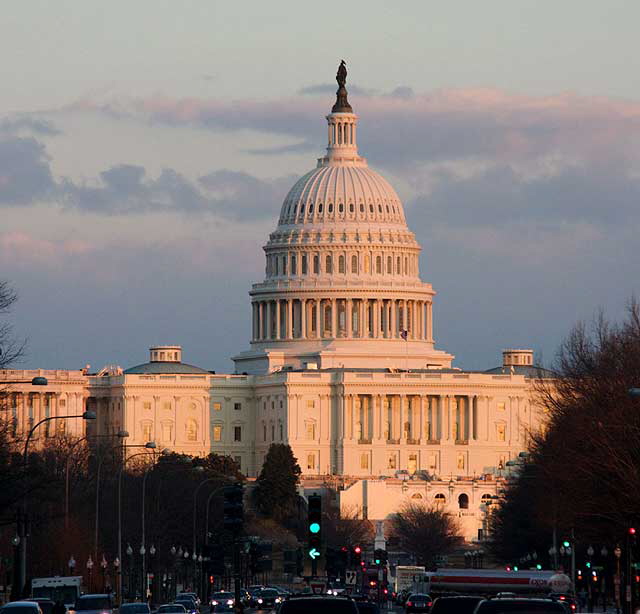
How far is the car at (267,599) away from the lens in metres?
111

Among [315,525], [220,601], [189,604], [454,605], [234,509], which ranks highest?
[234,509]

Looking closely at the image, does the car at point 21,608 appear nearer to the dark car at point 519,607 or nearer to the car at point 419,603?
the dark car at point 519,607

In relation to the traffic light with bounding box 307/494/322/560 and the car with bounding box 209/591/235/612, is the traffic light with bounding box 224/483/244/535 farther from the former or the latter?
the car with bounding box 209/591/235/612

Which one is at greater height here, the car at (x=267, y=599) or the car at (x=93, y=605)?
the car at (x=267, y=599)

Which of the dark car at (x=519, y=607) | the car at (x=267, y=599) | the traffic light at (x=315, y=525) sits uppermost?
the traffic light at (x=315, y=525)

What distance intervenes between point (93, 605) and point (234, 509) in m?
19.2

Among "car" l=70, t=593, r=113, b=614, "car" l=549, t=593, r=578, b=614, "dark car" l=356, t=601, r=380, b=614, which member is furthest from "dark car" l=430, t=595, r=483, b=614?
"car" l=70, t=593, r=113, b=614

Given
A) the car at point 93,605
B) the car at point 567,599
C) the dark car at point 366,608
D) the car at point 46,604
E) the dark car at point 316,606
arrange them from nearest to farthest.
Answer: the dark car at point 316,606 < the car at point 567,599 < the dark car at point 366,608 < the car at point 93,605 < the car at point 46,604

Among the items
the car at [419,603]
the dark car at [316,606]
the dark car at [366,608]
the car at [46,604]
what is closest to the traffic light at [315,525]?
the dark car at [366,608]

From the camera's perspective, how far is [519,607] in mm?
51188

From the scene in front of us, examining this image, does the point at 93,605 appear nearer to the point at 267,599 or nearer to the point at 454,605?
the point at 454,605

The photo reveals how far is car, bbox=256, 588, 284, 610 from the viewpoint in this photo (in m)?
111

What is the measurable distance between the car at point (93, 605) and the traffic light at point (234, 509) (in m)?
17.8

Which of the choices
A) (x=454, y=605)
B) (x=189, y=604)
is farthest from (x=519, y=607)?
(x=189, y=604)
